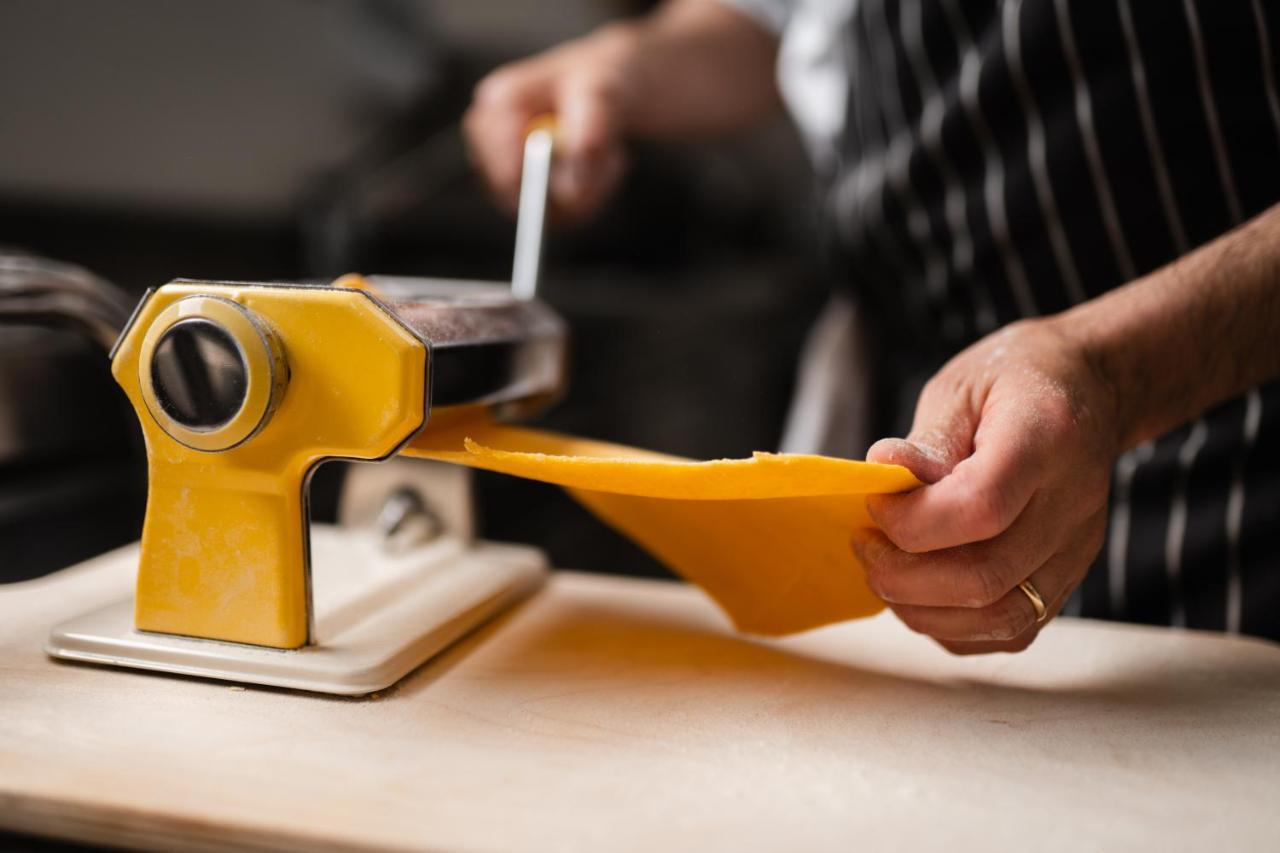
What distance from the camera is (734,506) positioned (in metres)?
0.44

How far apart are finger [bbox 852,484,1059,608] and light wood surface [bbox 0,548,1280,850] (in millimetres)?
53

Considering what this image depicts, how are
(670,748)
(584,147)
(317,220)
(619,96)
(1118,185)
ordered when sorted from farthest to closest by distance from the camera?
(317,220) < (619,96) < (584,147) < (1118,185) < (670,748)

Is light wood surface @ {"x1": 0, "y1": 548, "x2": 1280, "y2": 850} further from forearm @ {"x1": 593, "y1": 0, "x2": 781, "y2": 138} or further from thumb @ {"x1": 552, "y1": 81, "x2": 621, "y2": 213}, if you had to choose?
forearm @ {"x1": 593, "y1": 0, "x2": 781, "y2": 138}

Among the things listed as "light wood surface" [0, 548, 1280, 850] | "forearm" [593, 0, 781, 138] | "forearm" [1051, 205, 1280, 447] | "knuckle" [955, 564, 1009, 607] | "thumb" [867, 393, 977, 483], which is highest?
"forearm" [593, 0, 781, 138]

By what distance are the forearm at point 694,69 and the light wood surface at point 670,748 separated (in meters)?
0.63

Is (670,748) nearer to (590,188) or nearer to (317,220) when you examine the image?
(590,188)

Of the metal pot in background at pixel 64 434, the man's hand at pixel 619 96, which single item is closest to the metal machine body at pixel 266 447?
the metal pot in background at pixel 64 434

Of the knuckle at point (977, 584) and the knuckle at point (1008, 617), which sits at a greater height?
the knuckle at point (977, 584)

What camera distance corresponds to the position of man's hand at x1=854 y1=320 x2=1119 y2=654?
0.39 m

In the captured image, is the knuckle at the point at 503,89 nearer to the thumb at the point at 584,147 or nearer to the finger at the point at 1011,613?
the thumb at the point at 584,147

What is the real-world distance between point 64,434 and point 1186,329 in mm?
684

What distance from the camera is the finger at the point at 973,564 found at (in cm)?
41

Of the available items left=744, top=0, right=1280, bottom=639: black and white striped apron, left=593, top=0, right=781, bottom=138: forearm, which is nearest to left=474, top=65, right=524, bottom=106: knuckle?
left=593, top=0, right=781, bottom=138: forearm

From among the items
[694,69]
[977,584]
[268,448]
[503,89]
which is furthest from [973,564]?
[694,69]
